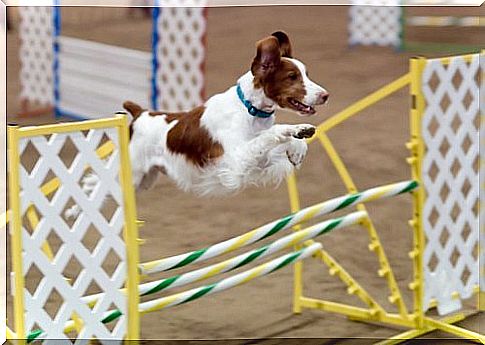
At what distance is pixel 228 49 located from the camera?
510cm

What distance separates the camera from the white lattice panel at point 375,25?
6855mm

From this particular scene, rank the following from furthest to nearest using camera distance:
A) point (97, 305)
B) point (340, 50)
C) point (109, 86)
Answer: point (340, 50), point (109, 86), point (97, 305)

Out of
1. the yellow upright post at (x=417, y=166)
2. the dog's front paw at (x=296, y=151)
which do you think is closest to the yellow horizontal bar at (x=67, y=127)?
the dog's front paw at (x=296, y=151)

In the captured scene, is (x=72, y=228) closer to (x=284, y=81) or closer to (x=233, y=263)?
(x=233, y=263)

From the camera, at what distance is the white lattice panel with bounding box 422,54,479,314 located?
3.11 m

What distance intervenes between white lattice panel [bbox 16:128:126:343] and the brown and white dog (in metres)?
0.07

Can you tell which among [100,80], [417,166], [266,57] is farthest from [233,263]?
[100,80]

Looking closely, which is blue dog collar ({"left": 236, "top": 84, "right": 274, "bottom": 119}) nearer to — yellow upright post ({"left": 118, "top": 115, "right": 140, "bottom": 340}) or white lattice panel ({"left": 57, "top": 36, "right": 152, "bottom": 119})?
yellow upright post ({"left": 118, "top": 115, "right": 140, "bottom": 340})

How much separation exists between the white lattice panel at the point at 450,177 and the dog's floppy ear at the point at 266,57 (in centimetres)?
73

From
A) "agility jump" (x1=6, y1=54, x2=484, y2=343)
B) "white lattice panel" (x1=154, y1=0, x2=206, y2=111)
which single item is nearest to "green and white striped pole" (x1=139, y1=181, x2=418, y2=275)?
"agility jump" (x1=6, y1=54, x2=484, y2=343)

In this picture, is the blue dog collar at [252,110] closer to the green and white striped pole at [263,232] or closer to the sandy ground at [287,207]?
the sandy ground at [287,207]

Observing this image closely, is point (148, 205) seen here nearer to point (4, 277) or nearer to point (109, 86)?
point (4, 277)

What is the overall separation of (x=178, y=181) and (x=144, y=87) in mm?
1777

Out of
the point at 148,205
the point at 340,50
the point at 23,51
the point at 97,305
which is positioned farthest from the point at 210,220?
the point at 340,50
